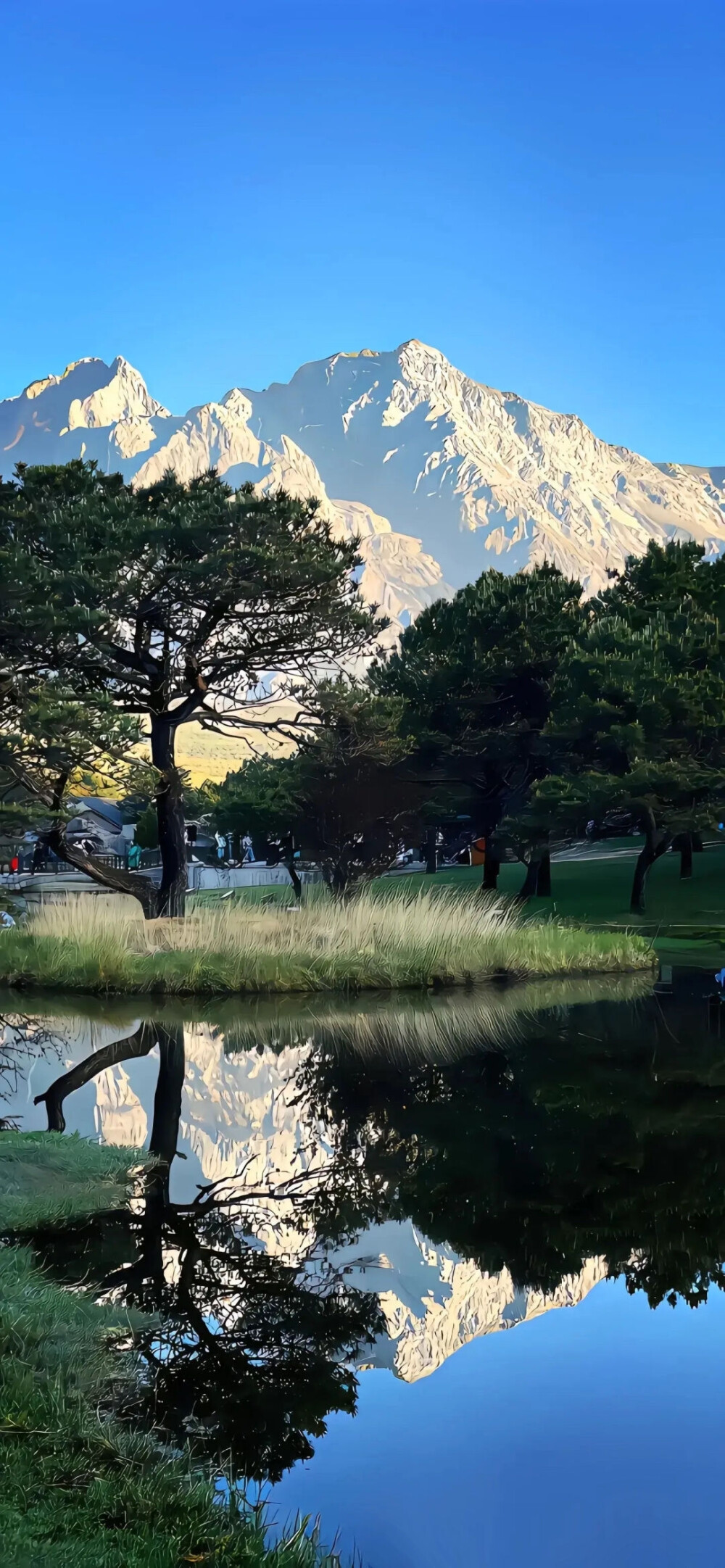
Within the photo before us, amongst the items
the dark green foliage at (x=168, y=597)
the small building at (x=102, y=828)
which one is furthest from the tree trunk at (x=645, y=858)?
the small building at (x=102, y=828)

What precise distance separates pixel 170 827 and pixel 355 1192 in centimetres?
1621

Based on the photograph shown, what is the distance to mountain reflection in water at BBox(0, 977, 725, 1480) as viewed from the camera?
450 cm

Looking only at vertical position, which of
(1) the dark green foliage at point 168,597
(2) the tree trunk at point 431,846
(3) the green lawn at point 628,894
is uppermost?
(1) the dark green foliage at point 168,597

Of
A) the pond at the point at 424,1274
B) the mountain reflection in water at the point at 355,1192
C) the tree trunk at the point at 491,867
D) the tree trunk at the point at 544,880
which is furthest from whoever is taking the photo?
the tree trunk at the point at 491,867

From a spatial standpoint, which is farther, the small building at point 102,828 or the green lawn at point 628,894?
the small building at point 102,828

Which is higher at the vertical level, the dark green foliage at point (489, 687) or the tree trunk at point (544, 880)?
the dark green foliage at point (489, 687)

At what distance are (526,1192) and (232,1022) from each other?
664 cm

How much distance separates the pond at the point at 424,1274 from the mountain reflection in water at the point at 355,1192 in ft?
0.06

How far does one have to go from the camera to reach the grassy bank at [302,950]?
614 inches

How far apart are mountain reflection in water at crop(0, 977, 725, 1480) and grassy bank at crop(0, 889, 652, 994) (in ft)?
11.2

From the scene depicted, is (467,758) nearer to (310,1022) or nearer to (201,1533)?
(310,1022)

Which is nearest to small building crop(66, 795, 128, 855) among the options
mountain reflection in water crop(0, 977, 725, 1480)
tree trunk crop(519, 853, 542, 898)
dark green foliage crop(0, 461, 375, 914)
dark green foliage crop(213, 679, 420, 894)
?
dark green foliage crop(213, 679, 420, 894)

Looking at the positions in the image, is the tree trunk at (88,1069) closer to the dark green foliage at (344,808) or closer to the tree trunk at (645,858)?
the dark green foliage at (344,808)

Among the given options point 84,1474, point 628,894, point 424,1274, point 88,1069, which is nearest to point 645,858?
point 628,894
